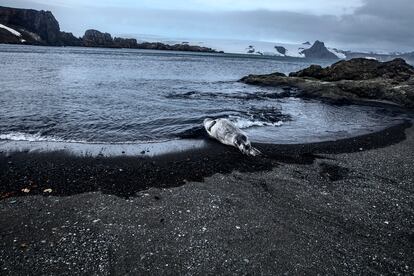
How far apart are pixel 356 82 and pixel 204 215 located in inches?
1097

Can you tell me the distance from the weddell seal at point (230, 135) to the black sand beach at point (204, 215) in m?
0.55

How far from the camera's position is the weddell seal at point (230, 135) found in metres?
11.8

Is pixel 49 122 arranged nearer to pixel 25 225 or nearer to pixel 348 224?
pixel 25 225

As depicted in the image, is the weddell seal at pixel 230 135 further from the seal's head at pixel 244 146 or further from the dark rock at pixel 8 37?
the dark rock at pixel 8 37

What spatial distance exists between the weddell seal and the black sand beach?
0.55m

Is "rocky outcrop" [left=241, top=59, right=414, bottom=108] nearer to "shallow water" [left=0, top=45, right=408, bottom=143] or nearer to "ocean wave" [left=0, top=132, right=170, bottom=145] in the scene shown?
"shallow water" [left=0, top=45, right=408, bottom=143]

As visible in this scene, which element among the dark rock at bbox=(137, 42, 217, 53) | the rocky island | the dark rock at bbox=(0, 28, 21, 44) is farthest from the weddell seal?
the dark rock at bbox=(137, 42, 217, 53)

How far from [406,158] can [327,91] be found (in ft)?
61.4

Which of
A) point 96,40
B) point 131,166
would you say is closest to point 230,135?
point 131,166

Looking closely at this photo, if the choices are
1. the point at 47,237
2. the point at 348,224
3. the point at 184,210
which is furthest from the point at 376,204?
the point at 47,237

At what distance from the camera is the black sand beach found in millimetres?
5902

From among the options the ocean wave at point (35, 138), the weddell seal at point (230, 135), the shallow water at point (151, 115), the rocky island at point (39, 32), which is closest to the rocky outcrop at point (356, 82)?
the shallow water at point (151, 115)

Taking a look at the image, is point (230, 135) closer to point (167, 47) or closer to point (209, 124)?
point (209, 124)

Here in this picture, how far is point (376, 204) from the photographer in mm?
8320
